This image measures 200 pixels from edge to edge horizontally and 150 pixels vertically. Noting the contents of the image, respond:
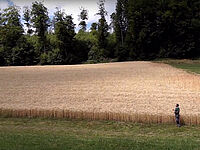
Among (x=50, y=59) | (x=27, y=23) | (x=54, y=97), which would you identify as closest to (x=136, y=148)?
(x=54, y=97)

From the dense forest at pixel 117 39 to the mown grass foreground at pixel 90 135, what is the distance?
49.3 m

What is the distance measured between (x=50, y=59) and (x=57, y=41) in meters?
5.27

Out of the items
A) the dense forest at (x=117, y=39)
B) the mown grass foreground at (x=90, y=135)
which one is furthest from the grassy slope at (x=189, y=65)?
the mown grass foreground at (x=90, y=135)

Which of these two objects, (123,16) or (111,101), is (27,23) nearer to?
(123,16)

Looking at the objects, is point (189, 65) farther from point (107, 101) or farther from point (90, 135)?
point (90, 135)

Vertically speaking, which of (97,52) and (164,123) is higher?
(97,52)

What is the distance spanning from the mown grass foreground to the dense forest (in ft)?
162

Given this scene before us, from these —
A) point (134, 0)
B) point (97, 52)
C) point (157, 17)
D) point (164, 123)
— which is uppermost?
point (134, 0)

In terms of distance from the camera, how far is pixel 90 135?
33.4ft

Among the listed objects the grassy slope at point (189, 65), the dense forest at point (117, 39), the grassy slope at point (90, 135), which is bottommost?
the grassy slope at point (90, 135)

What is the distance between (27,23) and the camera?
269 feet

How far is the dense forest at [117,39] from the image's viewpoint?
5931cm

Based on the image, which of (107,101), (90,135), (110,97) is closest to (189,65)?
(110,97)

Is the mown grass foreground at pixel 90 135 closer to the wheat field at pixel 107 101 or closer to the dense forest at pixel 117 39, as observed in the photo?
the wheat field at pixel 107 101
